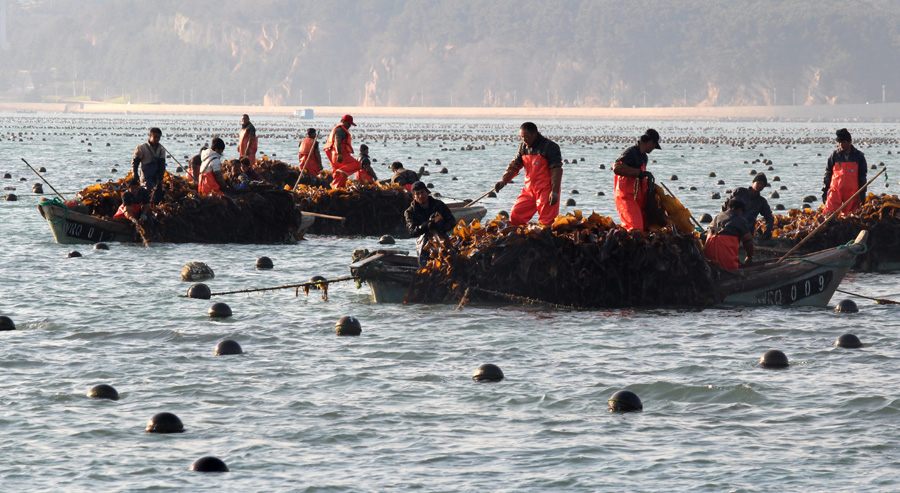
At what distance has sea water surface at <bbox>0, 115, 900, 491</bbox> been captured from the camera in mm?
8414

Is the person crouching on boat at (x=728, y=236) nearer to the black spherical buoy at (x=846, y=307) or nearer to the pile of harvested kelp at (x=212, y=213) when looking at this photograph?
the black spherical buoy at (x=846, y=307)

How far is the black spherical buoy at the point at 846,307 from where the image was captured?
15.1 m

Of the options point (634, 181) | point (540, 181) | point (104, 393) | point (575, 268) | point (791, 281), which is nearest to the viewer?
point (104, 393)

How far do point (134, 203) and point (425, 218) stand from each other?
7.64m

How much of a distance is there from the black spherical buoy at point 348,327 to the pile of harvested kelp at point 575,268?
1.85 meters

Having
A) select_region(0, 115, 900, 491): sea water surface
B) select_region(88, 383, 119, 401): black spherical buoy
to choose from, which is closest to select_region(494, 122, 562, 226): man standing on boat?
select_region(0, 115, 900, 491): sea water surface

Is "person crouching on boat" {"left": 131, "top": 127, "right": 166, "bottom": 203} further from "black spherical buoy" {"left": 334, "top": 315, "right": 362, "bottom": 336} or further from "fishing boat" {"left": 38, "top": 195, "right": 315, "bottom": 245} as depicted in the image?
"black spherical buoy" {"left": 334, "top": 315, "right": 362, "bottom": 336}

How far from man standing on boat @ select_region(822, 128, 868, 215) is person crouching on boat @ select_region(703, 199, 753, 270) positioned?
449cm

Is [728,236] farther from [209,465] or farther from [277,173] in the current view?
[277,173]

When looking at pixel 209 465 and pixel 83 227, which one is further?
pixel 83 227

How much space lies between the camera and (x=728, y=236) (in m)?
15.3

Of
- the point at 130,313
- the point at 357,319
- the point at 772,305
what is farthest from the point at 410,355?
the point at 772,305

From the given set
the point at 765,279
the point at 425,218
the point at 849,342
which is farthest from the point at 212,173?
the point at 849,342

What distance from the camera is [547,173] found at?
653 inches
